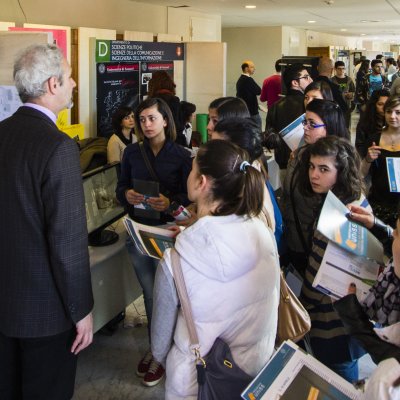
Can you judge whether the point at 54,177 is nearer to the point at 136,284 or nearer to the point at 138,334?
the point at 136,284

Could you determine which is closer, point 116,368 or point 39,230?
point 39,230

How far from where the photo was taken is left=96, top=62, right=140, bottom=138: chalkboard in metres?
5.50

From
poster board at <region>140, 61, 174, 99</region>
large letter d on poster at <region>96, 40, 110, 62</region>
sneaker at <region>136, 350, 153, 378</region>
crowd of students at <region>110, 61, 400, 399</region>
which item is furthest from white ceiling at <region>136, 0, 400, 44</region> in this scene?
sneaker at <region>136, 350, 153, 378</region>

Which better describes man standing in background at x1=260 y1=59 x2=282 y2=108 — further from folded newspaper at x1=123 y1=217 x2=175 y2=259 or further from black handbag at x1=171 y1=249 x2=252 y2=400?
black handbag at x1=171 y1=249 x2=252 y2=400

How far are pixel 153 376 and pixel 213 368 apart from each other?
1143 mm

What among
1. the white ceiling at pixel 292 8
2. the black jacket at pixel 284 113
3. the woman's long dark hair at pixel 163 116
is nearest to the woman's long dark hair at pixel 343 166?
the woman's long dark hair at pixel 163 116

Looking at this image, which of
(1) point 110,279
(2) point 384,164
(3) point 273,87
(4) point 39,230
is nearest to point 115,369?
(1) point 110,279

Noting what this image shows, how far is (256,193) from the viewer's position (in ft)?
4.91

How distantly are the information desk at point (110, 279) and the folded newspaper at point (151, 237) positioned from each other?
21.3 inches

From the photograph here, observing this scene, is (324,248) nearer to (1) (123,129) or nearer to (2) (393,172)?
(2) (393,172)

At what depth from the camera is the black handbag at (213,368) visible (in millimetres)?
1383

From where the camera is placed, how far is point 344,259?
64.8 inches

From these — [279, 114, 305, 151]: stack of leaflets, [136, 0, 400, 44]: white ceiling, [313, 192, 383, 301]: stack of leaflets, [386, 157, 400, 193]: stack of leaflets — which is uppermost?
[136, 0, 400, 44]: white ceiling

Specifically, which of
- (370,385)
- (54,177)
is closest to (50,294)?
(54,177)
